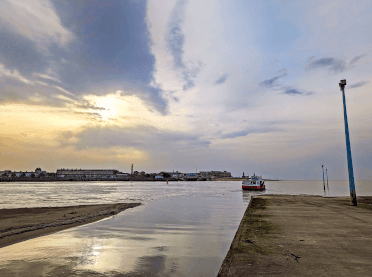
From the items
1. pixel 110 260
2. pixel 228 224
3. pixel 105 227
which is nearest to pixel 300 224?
pixel 228 224

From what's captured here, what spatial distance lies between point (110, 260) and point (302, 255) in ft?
23.3

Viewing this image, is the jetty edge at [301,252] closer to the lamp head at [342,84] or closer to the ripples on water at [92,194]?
the lamp head at [342,84]

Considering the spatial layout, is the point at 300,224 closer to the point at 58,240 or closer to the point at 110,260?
the point at 110,260

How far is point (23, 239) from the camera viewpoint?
527 inches

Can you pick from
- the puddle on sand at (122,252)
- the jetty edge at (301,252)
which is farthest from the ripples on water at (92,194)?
the jetty edge at (301,252)

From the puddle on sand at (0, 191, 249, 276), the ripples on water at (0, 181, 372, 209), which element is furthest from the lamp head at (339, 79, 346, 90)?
the ripples on water at (0, 181, 372, 209)

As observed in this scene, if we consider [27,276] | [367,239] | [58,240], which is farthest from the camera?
[58,240]

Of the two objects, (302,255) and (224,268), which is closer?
(224,268)

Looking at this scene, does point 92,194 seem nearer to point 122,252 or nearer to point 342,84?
point 122,252

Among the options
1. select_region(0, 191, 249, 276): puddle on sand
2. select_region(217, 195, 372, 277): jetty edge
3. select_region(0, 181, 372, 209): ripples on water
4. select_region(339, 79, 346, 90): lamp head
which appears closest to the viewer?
select_region(217, 195, 372, 277): jetty edge

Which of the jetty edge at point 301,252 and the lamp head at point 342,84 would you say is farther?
the lamp head at point 342,84

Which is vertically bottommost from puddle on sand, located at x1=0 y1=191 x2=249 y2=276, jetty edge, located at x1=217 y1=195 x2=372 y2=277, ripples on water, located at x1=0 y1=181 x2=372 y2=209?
ripples on water, located at x1=0 y1=181 x2=372 y2=209

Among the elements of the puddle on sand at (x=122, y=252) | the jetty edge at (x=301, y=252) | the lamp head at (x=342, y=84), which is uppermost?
the lamp head at (x=342, y=84)

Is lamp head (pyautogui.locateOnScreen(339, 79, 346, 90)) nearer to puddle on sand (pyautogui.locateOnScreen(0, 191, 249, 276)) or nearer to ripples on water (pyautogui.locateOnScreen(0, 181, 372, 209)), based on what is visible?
puddle on sand (pyautogui.locateOnScreen(0, 191, 249, 276))
